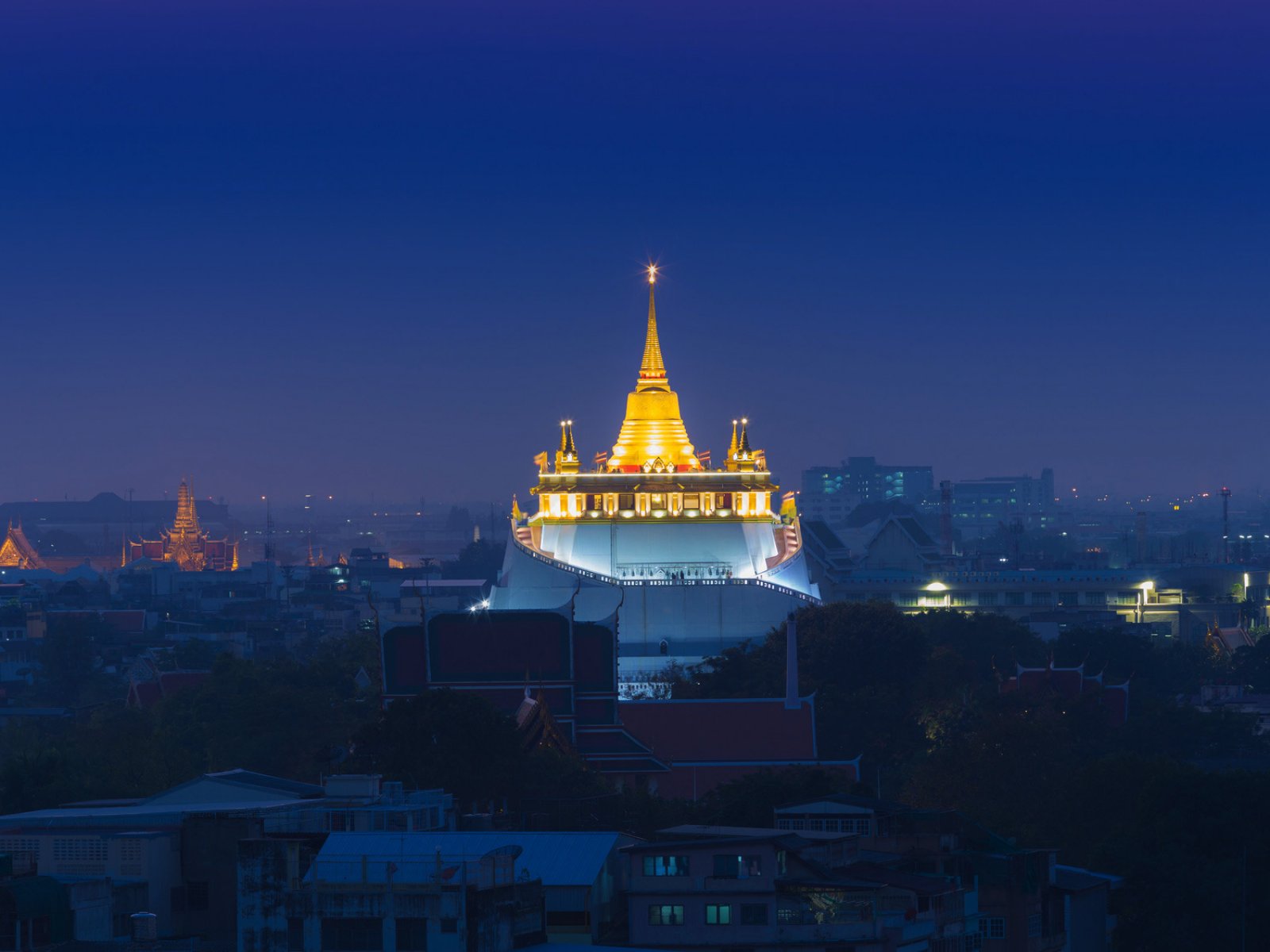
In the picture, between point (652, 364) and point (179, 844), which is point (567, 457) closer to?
point (652, 364)

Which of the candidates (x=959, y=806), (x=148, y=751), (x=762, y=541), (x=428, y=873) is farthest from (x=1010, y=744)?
(x=762, y=541)

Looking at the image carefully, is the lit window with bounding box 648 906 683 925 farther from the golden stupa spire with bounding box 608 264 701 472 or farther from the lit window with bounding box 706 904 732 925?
the golden stupa spire with bounding box 608 264 701 472

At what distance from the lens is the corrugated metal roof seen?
A: 2124 inches

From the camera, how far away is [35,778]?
240 feet

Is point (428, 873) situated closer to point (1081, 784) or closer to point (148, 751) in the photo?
point (1081, 784)

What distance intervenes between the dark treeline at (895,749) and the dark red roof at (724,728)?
167 cm

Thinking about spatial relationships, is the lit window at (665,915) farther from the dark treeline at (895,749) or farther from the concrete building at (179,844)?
the dark treeline at (895,749)

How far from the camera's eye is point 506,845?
54.5 meters

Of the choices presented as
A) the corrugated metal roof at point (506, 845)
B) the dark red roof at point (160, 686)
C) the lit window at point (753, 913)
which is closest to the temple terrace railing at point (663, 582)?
the dark red roof at point (160, 686)

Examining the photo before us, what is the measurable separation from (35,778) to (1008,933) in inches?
932

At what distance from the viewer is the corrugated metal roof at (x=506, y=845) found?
53.9 meters

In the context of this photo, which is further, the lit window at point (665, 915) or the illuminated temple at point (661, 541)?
the illuminated temple at point (661, 541)

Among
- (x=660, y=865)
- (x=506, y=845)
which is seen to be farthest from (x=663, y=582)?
(x=506, y=845)

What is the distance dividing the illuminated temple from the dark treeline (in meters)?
4.10
